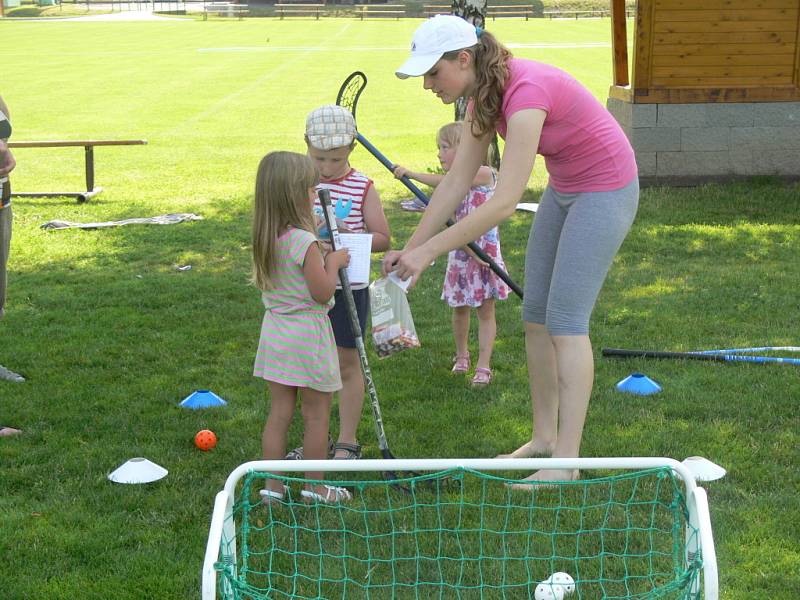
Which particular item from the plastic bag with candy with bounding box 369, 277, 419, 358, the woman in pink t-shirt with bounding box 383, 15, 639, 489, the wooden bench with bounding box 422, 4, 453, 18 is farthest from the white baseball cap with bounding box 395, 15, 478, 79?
the wooden bench with bounding box 422, 4, 453, 18

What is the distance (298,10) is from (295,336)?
6393cm

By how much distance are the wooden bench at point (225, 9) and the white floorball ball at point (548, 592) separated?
198 feet

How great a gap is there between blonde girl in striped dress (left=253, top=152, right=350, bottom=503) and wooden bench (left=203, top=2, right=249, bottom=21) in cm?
5923

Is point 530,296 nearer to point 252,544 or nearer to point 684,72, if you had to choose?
point 252,544

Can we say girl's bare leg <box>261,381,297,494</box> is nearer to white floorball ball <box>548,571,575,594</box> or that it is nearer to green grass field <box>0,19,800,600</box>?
green grass field <box>0,19,800,600</box>

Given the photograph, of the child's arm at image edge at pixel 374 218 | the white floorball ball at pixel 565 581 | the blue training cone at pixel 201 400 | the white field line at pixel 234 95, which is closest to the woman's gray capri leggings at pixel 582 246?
the child's arm at image edge at pixel 374 218

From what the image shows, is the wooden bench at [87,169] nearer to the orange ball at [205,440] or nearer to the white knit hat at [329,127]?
the orange ball at [205,440]

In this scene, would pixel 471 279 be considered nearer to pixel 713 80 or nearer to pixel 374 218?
pixel 374 218

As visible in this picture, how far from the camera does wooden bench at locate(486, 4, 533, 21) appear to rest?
61531mm

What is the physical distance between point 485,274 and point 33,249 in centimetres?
498

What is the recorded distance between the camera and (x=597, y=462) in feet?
9.14

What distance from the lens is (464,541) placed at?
378 centimetres

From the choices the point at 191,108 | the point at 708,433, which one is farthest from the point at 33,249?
the point at 191,108

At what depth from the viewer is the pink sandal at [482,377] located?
5594mm
